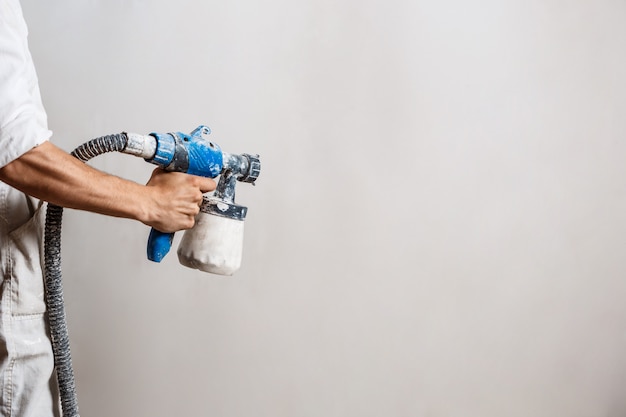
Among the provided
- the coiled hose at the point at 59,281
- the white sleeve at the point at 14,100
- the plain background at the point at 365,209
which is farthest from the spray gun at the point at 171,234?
the plain background at the point at 365,209

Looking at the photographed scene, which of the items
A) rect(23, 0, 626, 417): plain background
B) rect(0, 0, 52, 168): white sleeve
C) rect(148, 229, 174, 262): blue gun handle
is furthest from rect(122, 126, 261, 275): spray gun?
rect(23, 0, 626, 417): plain background

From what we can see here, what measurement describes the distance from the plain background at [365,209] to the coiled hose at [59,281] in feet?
1.67

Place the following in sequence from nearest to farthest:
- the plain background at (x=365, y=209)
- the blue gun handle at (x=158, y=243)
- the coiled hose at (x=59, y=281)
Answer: the coiled hose at (x=59, y=281), the blue gun handle at (x=158, y=243), the plain background at (x=365, y=209)

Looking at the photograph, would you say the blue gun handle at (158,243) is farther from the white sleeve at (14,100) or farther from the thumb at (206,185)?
the white sleeve at (14,100)

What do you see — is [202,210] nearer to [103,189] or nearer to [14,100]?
[103,189]

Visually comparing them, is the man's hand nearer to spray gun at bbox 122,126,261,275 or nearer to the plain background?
spray gun at bbox 122,126,261,275

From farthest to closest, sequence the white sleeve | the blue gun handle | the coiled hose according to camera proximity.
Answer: the blue gun handle → the coiled hose → the white sleeve

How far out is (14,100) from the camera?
862 mm

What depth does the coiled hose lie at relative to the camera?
3.23ft

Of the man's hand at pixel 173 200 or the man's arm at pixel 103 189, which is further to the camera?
the man's hand at pixel 173 200

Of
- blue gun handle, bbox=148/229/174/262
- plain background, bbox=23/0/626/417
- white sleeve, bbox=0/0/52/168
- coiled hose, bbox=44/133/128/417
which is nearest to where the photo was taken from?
white sleeve, bbox=0/0/52/168

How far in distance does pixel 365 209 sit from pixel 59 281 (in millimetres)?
926

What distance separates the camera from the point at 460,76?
1788 millimetres

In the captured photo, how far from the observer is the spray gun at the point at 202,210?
102cm
